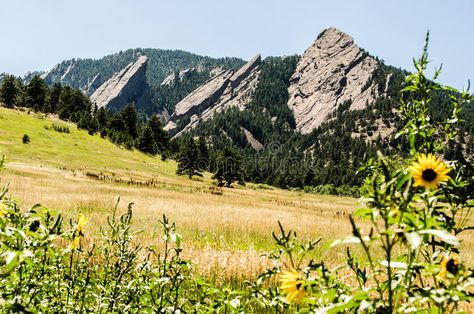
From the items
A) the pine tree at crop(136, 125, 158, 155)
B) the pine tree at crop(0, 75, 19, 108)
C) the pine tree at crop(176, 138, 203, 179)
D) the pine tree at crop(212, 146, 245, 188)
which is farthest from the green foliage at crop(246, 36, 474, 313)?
the pine tree at crop(0, 75, 19, 108)

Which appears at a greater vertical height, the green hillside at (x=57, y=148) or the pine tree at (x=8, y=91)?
the pine tree at (x=8, y=91)

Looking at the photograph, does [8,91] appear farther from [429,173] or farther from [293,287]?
[429,173]

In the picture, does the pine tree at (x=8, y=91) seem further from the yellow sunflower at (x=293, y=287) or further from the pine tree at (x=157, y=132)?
the yellow sunflower at (x=293, y=287)

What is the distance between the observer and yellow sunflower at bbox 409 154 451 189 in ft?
6.39

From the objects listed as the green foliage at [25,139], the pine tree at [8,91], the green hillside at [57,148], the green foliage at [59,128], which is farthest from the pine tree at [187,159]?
the pine tree at [8,91]

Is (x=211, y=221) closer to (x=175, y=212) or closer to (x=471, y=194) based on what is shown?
(x=175, y=212)

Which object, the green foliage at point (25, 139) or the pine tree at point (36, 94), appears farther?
the pine tree at point (36, 94)

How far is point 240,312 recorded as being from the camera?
113 inches

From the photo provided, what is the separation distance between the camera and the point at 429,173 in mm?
1985

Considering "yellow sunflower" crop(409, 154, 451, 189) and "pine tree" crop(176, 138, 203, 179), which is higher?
"yellow sunflower" crop(409, 154, 451, 189)

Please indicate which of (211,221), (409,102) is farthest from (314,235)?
(409,102)

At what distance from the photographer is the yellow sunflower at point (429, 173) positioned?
6.39 feet

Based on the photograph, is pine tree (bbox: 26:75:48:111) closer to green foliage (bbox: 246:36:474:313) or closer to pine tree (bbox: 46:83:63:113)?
pine tree (bbox: 46:83:63:113)

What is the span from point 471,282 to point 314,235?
14300 mm
